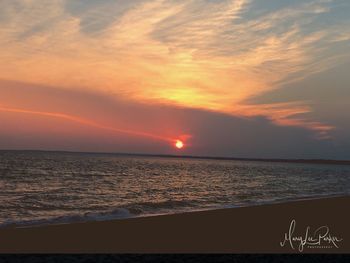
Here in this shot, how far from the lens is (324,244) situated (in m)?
14.5

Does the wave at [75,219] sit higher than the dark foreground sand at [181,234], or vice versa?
the dark foreground sand at [181,234]

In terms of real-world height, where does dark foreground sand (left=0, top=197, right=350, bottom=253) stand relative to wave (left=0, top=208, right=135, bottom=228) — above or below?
above

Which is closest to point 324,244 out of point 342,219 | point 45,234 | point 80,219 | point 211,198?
point 342,219

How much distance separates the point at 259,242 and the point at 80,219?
10886mm

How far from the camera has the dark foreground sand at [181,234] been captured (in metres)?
13.9

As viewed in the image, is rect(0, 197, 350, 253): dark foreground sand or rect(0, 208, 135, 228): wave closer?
rect(0, 197, 350, 253): dark foreground sand

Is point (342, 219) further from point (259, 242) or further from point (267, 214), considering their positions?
point (259, 242)

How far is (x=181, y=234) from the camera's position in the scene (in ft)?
54.0

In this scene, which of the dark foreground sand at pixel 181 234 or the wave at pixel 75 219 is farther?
the wave at pixel 75 219

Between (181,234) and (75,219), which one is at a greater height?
(181,234)

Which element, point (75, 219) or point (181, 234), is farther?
point (75, 219)

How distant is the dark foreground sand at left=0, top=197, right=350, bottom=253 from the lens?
547 inches
